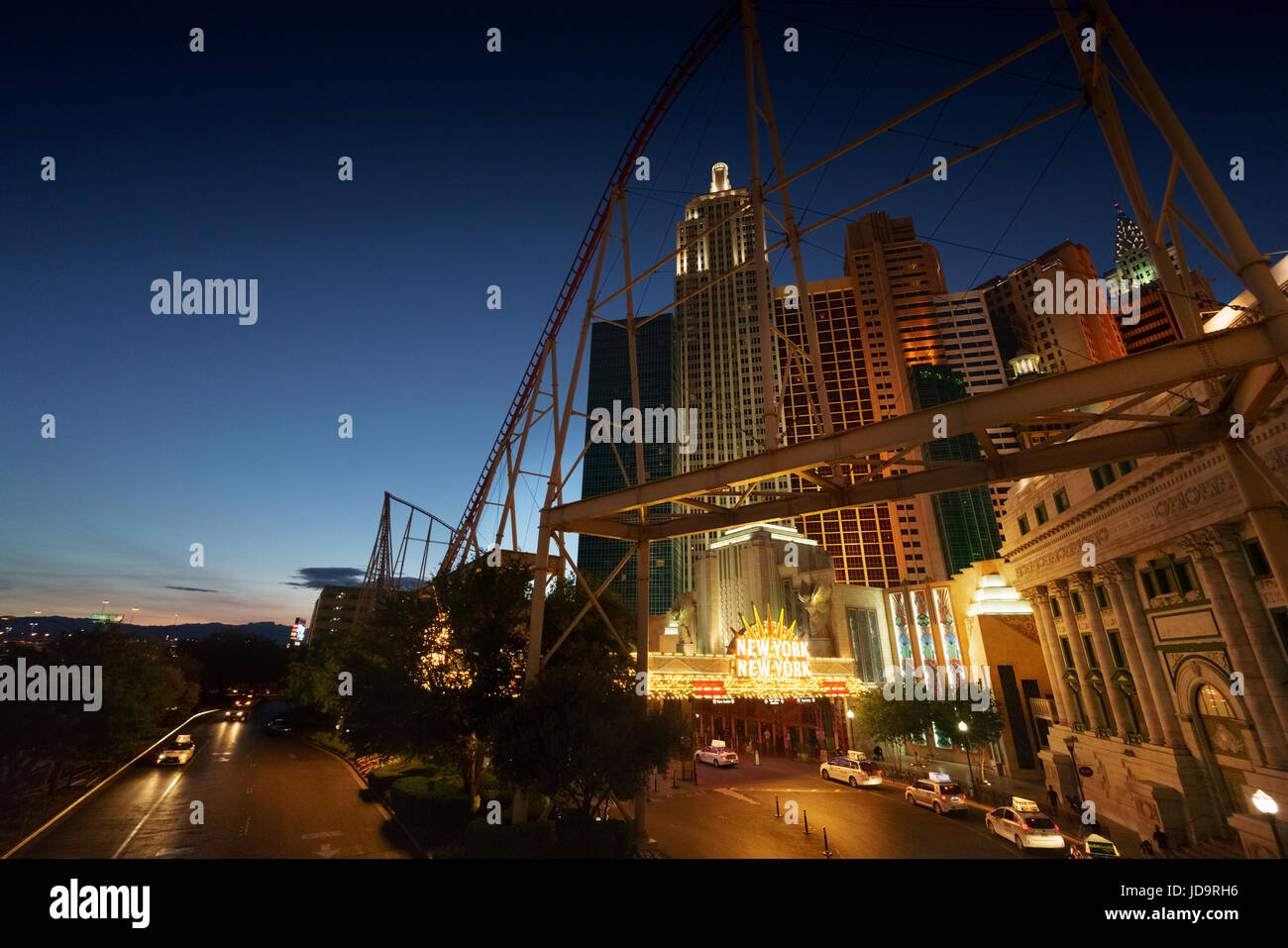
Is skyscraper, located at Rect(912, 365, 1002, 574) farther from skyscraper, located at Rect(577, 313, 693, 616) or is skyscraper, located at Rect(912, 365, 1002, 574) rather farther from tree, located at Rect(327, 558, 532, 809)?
tree, located at Rect(327, 558, 532, 809)

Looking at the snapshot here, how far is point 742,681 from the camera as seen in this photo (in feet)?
128

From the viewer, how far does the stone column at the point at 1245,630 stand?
17.5m

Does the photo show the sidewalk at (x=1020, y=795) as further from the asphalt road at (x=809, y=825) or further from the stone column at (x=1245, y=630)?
the stone column at (x=1245, y=630)

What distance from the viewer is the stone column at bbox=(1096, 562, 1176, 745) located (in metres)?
22.8

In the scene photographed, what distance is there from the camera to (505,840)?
15086mm

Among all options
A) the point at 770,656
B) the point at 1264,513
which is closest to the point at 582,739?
the point at 1264,513

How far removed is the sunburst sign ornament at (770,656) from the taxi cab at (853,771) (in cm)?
634

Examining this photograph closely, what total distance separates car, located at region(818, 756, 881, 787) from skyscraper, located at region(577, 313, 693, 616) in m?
89.0

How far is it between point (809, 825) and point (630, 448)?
129 metres

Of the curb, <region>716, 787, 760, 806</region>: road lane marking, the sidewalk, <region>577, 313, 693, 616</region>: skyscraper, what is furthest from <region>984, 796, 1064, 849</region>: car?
<region>577, 313, 693, 616</region>: skyscraper

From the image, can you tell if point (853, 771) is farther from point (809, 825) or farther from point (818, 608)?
point (818, 608)

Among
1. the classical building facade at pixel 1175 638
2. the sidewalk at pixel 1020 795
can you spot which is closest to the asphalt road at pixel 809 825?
the sidewalk at pixel 1020 795
